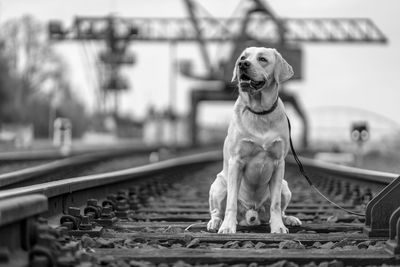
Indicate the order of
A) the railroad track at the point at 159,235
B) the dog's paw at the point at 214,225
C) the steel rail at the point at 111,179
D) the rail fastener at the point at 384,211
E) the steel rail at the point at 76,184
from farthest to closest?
the dog's paw at the point at 214,225
the rail fastener at the point at 384,211
the steel rail at the point at 111,179
the steel rail at the point at 76,184
the railroad track at the point at 159,235

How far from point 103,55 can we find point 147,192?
65.3 m

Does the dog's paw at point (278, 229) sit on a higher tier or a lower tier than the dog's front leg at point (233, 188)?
lower

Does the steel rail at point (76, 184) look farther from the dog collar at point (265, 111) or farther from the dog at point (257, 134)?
the dog collar at point (265, 111)

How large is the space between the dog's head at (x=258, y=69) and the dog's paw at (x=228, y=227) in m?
0.88

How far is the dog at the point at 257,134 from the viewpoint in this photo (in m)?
5.43

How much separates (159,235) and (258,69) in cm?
128

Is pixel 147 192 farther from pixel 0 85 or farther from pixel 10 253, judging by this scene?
pixel 0 85

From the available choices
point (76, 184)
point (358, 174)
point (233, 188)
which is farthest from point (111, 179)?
point (358, 174)

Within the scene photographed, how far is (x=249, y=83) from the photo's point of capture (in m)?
5.39

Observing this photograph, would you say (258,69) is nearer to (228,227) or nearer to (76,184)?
(228,227)

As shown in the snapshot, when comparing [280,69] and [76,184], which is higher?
[280,69]

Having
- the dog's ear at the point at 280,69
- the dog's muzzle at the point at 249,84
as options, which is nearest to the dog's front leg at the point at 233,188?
the dog's muzzle at the point at 249,84

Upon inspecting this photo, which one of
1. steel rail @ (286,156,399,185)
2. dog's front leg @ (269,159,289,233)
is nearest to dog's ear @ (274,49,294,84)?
dog's front leg @ (269,159,289,233)

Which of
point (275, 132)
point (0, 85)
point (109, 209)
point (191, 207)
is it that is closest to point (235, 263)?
point (275, 132)
